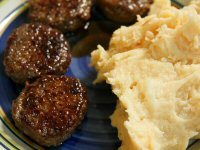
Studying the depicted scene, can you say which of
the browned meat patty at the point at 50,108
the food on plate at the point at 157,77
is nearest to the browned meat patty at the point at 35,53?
the browned meat patty at the point at 50,108

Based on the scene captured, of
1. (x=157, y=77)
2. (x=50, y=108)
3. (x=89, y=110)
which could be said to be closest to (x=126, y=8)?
(x=157, y=77)

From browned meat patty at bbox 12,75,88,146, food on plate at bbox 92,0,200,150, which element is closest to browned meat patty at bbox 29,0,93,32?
food on plate at bbox 92,0,200,150

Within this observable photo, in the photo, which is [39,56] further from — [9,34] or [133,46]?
[133,46]

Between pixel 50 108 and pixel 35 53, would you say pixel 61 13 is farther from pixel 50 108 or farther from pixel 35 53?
pixel 50 108

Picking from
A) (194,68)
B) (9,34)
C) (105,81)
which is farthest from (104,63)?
(9,34)

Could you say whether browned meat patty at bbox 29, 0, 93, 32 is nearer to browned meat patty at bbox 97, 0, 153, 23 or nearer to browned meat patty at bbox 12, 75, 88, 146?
browned meat patty at bbox 97, 0, 153, 23
